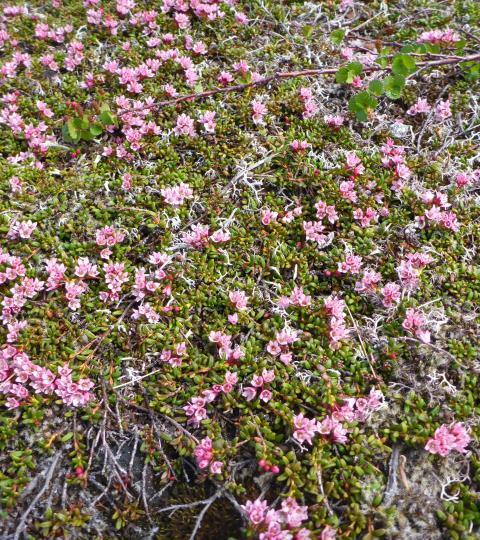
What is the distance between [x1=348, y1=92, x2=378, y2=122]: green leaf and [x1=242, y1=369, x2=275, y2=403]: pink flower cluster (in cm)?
224

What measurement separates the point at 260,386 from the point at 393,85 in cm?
263

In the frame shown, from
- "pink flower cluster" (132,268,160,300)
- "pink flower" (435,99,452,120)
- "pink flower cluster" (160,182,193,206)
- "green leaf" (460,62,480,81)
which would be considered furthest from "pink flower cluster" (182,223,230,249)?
"green leaf" (460,62,480,81)

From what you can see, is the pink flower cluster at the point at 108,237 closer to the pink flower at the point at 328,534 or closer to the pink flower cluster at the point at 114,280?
the pink flower cluster at the point at 114,280

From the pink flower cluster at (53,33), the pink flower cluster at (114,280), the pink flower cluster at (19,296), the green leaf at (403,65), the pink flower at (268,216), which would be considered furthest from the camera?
the pink flower cluster at (53,33)

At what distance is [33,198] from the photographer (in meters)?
3.64

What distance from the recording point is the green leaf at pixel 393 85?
3875 mm

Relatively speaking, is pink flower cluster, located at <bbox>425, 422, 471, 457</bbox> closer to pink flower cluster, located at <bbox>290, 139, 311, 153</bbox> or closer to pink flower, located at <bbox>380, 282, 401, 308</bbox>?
pink flower, located at <bbox>380, 282, 401, 308</bbox>

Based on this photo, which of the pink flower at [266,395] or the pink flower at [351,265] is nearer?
the pink flower at [266,395]

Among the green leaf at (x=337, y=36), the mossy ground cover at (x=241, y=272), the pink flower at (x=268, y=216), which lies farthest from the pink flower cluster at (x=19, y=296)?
the green leaf at (x=337, y=36)

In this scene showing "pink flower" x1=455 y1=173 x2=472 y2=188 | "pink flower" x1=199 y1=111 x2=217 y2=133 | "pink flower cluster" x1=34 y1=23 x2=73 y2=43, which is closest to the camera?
"pink flower" x1=455 y1=173 x2=472 y2=188

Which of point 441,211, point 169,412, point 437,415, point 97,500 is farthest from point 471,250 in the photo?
point 97,500

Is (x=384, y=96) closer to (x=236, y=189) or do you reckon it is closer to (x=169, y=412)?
(x=236, y=189)

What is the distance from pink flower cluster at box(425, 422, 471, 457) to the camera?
8.63 ft

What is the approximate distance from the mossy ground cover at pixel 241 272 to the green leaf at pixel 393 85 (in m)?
0.02
